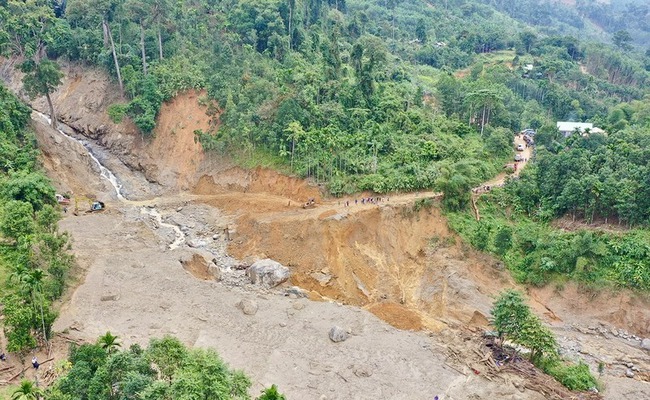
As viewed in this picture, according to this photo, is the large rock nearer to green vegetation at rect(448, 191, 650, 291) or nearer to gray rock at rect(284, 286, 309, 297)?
gray rock at rect(284, 286, 309, 297)

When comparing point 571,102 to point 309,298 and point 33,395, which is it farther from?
point 33,395

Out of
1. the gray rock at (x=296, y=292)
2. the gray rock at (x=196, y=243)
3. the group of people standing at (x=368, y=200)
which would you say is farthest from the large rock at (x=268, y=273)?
the group of people standing at (x=368, y=200)

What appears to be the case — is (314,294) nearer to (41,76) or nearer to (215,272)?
(215,272)

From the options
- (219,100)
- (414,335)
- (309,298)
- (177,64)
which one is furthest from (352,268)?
(177,64)

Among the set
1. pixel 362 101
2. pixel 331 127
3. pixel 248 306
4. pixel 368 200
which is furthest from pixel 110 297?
pixel 362 101

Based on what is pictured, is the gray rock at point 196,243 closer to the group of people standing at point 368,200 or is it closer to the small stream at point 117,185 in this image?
the small stream at point 117,185

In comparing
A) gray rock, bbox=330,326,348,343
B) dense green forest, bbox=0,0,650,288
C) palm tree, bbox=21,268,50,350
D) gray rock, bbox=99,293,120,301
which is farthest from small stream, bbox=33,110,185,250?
gray rock, bbox=330,326,348,343
